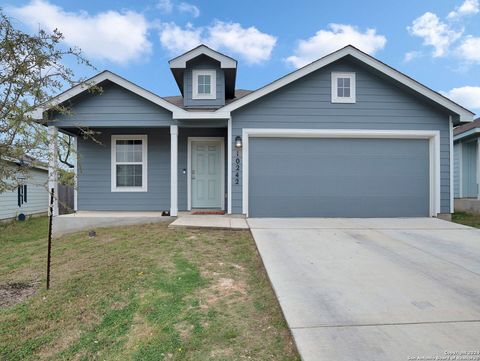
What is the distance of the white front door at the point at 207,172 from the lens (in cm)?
953

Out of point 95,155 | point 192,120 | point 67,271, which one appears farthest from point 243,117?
point 67,271

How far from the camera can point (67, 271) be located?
16.0ft

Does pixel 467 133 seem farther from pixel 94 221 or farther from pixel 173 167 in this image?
pixel 94 221

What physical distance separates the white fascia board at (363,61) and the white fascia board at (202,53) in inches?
54.2

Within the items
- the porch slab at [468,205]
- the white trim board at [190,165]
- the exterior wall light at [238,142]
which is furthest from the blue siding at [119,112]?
the porch slab at [468,205]

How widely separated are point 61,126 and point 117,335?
7.04 meters

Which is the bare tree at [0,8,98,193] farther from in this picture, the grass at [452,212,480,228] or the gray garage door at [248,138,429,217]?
the grass at [452,212,480,228]

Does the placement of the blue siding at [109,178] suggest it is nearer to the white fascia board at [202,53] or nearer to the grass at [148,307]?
the white fascia board at [202,53]

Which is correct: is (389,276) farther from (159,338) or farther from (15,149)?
(15,149)

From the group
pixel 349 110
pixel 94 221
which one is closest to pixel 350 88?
pixel 349 110

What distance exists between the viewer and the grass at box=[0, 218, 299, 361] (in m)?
2.77

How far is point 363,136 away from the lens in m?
8.55

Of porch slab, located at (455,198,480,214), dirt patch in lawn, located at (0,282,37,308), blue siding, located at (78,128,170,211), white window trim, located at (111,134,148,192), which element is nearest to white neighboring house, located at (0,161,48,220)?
blue siding, located at (78,128,170,211)

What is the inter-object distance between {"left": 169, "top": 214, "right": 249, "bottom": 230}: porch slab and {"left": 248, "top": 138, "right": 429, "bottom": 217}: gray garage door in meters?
0.80
